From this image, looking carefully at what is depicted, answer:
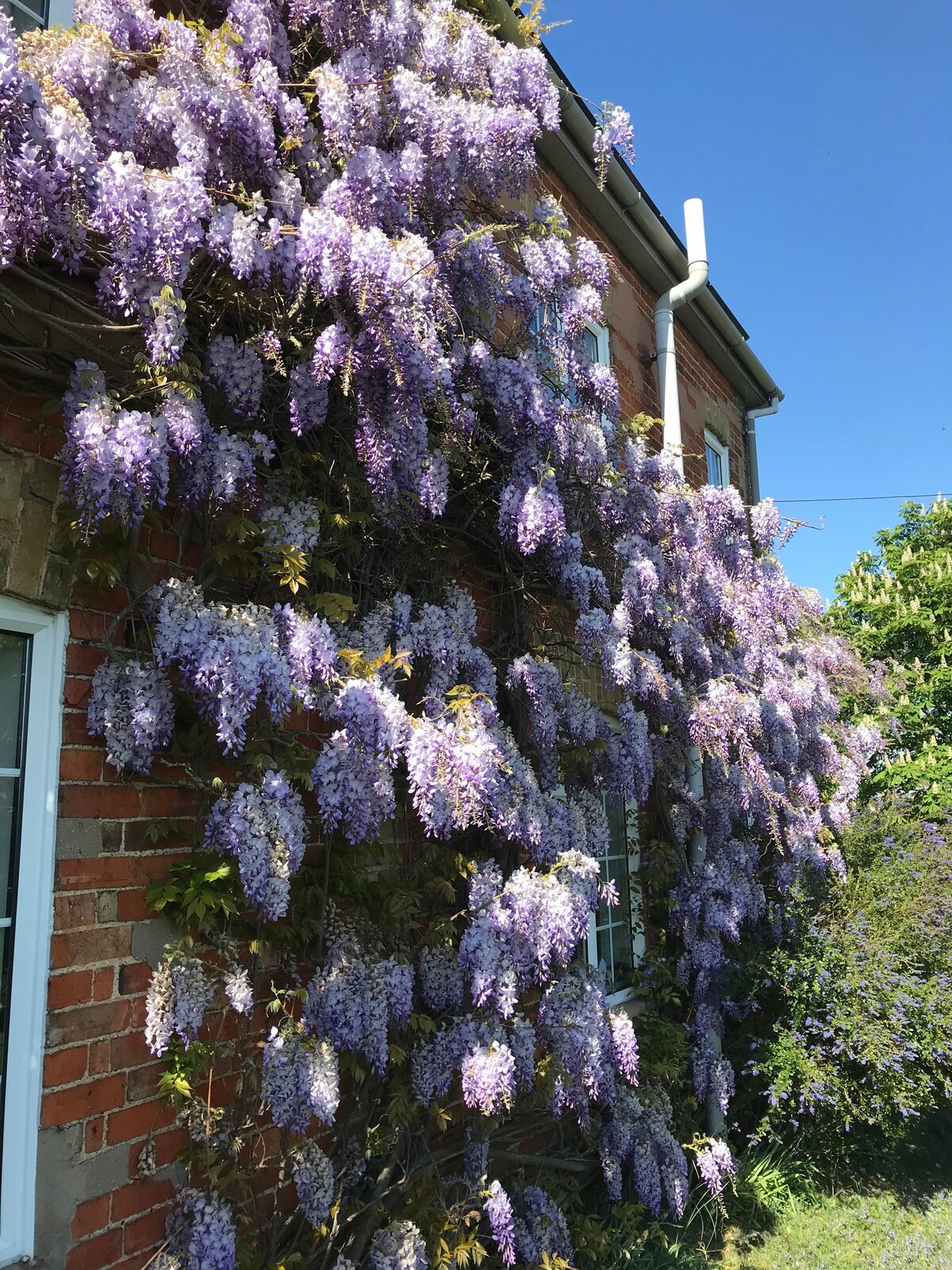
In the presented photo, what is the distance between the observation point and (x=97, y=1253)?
2236 millimetres

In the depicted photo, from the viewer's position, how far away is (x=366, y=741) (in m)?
2.72

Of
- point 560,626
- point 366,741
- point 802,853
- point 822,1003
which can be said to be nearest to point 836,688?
point 802,853

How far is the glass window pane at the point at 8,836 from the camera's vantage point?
2189 millimetres

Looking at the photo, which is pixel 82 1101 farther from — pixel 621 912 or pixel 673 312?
pixel 673 312

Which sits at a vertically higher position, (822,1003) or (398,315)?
(398,315)

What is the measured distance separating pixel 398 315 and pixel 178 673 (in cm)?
128

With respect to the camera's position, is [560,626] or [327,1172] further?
[560,626]

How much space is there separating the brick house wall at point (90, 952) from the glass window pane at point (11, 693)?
11 cm

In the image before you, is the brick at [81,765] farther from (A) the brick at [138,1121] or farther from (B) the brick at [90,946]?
(A) the brick at [138,1121]

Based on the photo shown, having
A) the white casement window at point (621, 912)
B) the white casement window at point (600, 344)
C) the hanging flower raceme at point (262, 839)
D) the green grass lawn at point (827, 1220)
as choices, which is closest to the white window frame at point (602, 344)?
the white casement window at point (600, 344)

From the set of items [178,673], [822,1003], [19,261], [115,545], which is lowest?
[822,1003]

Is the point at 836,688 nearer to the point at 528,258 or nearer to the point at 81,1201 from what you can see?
the point at 528,258

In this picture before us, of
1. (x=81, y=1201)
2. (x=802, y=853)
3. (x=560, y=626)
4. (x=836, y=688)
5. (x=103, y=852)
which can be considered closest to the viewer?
(x=81, y=1201)

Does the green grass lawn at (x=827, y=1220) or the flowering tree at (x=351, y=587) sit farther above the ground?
the flowering tree at (x=351, y=587)
